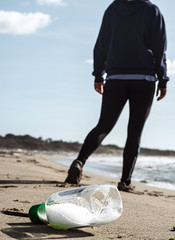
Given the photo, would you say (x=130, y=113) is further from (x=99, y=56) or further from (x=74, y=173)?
(x=74, y=173)

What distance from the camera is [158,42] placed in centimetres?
431

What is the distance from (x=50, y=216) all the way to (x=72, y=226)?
132 mm

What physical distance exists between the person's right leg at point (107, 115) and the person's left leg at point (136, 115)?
120 millimetres

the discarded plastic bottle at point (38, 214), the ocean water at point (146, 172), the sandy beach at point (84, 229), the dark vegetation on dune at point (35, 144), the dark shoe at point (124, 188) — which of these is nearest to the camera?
the sandy beach at point (84, 229)

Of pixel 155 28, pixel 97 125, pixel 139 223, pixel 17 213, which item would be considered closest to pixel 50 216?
pixel 17 213

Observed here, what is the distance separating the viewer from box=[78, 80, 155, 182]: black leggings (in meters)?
4.26

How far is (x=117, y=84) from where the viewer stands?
4301mm

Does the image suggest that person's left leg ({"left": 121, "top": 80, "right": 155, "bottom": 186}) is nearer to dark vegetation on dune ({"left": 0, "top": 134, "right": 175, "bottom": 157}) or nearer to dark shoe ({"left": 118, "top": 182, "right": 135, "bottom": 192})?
dark shoe ({"left": 118, "top": 182, "right": 135, "bottom": 192})

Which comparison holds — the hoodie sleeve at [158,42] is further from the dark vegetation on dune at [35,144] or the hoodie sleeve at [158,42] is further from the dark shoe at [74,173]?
the dark vegetation on dune at [35,144]

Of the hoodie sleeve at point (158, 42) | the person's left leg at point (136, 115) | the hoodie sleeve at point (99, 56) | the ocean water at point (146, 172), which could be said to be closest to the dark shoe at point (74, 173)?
the person's left leg at point (136, 115)

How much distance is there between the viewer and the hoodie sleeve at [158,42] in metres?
4.31

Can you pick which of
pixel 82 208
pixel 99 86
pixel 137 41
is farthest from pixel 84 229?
pixel 99 86

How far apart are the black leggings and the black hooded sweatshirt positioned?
0.15 metres

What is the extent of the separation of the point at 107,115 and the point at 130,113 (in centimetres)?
27
